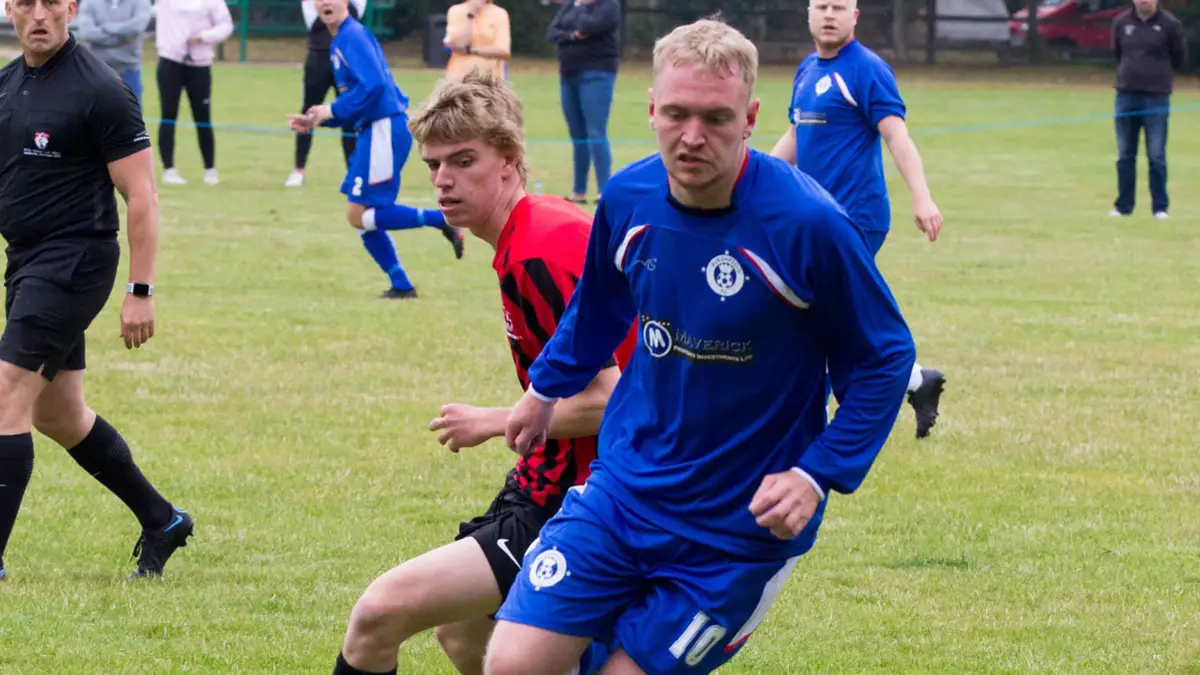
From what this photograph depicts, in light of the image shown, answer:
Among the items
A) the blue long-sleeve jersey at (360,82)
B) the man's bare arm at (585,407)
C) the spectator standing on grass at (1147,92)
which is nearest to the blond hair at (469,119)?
the man's bare arm at (585,407)

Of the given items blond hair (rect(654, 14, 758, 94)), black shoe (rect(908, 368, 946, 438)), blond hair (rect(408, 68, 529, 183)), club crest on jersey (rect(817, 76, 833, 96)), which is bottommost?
black shoe (rect(908, 368, 946, 438))

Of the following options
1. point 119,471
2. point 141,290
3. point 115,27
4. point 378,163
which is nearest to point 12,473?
point 119,471

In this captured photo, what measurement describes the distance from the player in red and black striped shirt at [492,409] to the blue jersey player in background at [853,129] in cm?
420

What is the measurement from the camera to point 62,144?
5.84 m

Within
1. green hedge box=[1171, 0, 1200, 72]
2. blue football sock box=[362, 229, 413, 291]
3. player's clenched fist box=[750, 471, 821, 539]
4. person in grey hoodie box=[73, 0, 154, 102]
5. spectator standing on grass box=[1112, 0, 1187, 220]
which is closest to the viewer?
player's clenched fist box=[750, 471, 821, 539]

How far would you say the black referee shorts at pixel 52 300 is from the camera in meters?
5.77

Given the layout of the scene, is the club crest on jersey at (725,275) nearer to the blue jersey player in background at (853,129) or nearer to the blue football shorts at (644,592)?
the blue football shorts at (644,592)

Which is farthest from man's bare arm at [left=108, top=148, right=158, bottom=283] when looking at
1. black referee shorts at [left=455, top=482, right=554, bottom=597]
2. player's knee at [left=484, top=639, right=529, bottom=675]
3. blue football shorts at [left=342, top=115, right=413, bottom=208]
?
blue football shorts at [left=342, top=115, right=413, bottom=208]

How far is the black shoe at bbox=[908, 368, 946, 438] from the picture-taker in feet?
27.5

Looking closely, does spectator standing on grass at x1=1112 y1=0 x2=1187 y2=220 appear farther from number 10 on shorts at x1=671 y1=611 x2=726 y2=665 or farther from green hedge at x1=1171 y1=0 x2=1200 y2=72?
green hedge at x1=1171 y1=0 x2=1200 y2=72

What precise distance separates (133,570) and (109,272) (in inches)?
41.2

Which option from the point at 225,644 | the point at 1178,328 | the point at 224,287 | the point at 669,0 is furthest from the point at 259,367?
the point at 669,0

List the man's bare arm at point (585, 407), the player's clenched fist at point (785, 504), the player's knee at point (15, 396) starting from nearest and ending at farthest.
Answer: the player's clenched fist at point (785, 504), the man's bare arm at point (585, 407), the player's knee at point (15, 396)

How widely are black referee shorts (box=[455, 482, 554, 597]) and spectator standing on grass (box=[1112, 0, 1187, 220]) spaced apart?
14.9 m
